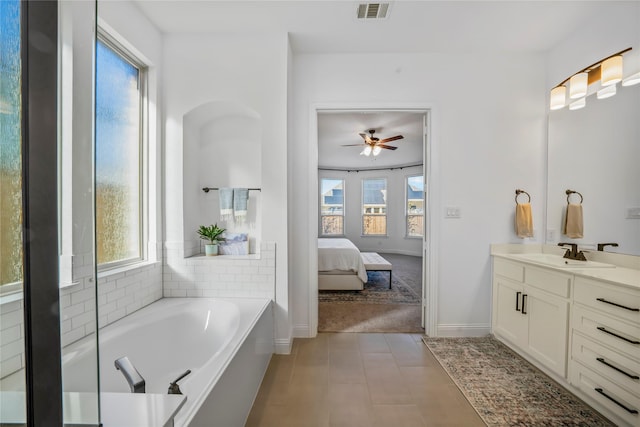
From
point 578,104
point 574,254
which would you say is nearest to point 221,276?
point 574,254

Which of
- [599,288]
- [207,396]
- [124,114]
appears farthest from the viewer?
[124,114]

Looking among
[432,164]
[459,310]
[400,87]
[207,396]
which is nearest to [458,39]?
[400,87]

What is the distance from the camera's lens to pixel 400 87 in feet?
8.83

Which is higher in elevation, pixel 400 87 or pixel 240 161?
pixel 400 87

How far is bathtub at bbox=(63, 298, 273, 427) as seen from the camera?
4.00ft

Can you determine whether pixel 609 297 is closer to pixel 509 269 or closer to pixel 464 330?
pixel 509 269

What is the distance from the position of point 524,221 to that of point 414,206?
4793 mm

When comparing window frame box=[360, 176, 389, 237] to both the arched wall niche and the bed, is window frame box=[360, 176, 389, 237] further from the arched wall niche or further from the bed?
the arched wall niche

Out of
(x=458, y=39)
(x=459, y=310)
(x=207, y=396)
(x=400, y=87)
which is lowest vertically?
(x=459, y=310)

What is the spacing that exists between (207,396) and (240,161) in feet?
6.57

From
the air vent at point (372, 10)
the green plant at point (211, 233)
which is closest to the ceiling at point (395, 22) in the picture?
the air vent at point (372, 10)

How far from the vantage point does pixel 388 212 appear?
773cm

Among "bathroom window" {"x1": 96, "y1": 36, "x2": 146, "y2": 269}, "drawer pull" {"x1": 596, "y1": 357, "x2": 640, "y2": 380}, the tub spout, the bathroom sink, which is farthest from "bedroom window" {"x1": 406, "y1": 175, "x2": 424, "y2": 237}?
the tub spout

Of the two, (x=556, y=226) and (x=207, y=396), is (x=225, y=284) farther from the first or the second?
(x=556, y=226)
